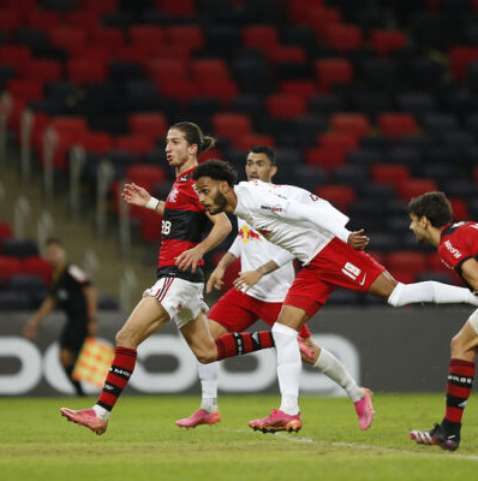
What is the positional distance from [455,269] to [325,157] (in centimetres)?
1321

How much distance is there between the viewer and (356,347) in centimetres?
1622

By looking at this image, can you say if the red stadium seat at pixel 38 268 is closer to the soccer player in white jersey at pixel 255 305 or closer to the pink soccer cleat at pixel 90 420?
the soccer player in white jersey at pixel 255 305

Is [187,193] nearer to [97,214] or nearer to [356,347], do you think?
[356,347]

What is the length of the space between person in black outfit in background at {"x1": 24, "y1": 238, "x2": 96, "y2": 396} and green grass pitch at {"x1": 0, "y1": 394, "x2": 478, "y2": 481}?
2.95 metres

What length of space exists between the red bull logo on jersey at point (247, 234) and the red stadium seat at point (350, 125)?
36.6 ft

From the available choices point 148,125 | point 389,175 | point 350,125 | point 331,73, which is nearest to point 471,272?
point 389,175

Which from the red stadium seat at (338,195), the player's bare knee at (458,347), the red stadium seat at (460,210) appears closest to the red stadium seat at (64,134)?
the red stadium seat at (338,195)

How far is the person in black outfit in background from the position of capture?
15742 millimetres

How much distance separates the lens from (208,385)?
35.0 ft

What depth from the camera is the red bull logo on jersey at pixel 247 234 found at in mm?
11188

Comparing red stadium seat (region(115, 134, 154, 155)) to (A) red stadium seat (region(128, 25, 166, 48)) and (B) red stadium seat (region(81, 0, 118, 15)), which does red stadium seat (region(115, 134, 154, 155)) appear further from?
(B) red stadium seat (region(81, 0, 118, 15))

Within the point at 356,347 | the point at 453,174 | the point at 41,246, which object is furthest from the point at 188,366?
the point at 453,174

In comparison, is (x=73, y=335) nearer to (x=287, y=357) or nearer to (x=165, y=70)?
(x=287, y=357)

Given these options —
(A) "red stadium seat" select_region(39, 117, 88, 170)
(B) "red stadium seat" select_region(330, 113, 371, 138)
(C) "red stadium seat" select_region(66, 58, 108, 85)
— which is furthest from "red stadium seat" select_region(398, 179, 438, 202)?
(C) "red stadium seat" select_region(66, 58, 108, 85)
